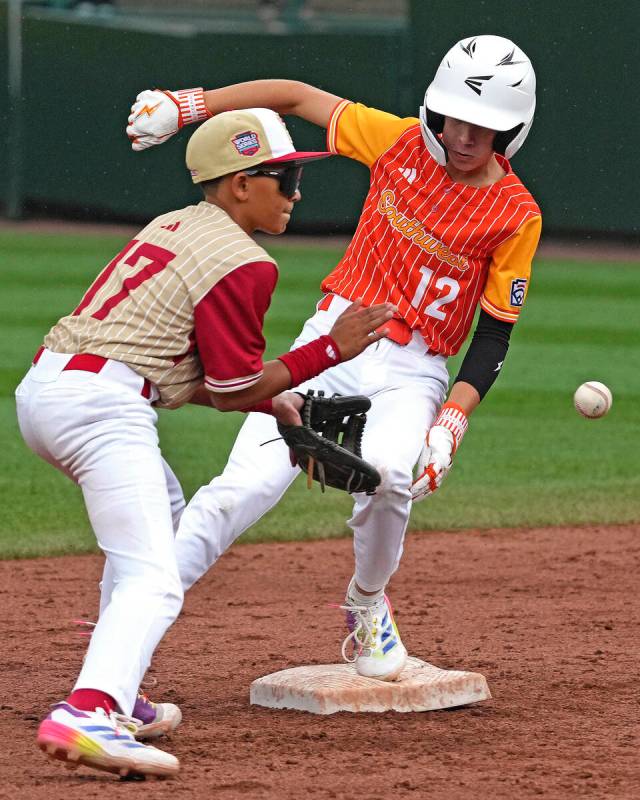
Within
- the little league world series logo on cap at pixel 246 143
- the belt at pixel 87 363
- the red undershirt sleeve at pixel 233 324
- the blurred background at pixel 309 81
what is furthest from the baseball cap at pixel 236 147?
the blurred background at pixel 309 81

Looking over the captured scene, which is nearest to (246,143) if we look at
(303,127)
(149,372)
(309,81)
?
(149,372)

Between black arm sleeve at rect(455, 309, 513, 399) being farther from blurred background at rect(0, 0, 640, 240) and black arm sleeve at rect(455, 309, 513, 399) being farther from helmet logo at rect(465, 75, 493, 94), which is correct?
blurred background at rect(0, 0, 640, 240)

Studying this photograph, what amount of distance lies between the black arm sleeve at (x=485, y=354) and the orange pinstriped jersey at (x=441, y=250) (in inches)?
1.8

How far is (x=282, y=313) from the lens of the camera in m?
14.1

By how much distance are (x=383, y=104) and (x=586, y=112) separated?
264cm

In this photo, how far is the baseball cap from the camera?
399 centimetres

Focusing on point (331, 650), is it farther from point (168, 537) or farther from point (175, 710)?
point (168, 537)

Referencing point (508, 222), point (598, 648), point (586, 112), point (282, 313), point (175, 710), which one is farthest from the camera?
point (586, 112)

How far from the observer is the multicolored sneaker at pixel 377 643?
4742 mm

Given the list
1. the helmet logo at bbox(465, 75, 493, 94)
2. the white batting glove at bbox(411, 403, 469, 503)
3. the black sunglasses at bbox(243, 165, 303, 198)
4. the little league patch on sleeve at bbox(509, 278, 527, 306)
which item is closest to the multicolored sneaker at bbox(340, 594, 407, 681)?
the white batting glove at bbox(411, 403, 469, 503)

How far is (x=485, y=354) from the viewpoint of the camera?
483 centimetres

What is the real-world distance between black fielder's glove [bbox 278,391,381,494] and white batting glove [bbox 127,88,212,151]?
1133mm

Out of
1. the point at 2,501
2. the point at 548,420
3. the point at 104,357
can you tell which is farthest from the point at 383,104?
the point at 104,357

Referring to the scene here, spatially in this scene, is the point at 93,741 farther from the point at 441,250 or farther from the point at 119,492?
the point at 441,250
